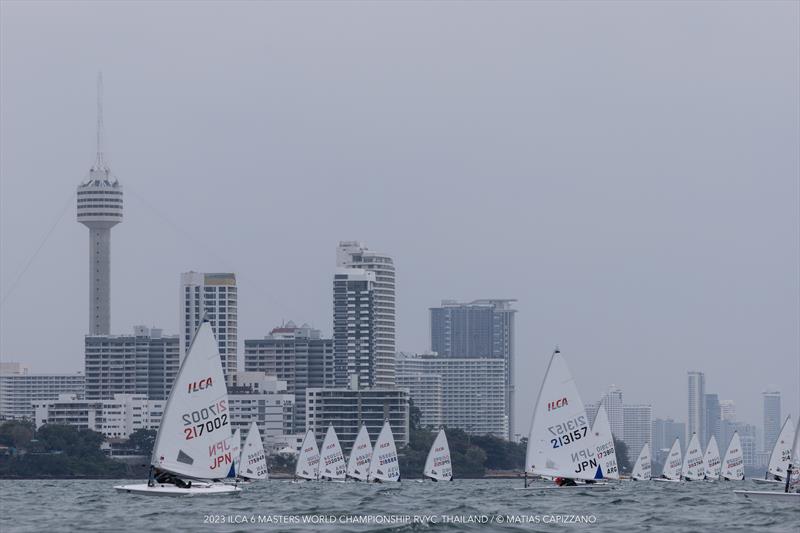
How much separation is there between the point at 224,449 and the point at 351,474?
220 ft

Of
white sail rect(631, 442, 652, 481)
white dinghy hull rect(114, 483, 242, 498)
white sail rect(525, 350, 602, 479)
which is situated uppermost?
white sail rect(525, 350, 602, 479)

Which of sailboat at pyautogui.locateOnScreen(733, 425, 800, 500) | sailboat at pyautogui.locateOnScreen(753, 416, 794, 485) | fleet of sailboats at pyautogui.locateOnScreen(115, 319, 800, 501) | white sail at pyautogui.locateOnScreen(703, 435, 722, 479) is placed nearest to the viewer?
fleet of sailboats at pyautogui.locateOnScreen(115, 319, 800, 501)

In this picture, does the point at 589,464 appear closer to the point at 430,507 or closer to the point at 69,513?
the point at 430,507

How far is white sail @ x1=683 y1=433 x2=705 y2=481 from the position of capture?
14738cm

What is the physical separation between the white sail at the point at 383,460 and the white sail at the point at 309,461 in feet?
41.1

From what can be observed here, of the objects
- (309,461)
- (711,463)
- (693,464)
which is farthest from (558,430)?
(711,463)

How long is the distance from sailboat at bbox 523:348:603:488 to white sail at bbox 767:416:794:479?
5211 centimetres

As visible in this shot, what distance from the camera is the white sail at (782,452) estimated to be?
121094mm

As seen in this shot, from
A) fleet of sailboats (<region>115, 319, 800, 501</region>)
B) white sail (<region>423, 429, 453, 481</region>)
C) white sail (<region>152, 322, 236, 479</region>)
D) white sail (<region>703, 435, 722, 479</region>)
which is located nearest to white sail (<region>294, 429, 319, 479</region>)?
white sail (<region>423, 429, 453, 481</region>)

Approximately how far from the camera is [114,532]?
46281 mm

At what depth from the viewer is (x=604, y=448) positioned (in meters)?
91.8

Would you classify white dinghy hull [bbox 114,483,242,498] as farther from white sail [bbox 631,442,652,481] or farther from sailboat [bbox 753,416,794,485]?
white sail [bbox 631,442,652,481]

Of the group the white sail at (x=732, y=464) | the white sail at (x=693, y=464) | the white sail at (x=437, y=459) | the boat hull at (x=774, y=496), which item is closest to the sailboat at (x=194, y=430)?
the boat hull at (x=774, y=496)

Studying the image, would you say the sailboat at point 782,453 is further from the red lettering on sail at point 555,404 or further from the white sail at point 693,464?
the red lettering on sail at point 555,404
